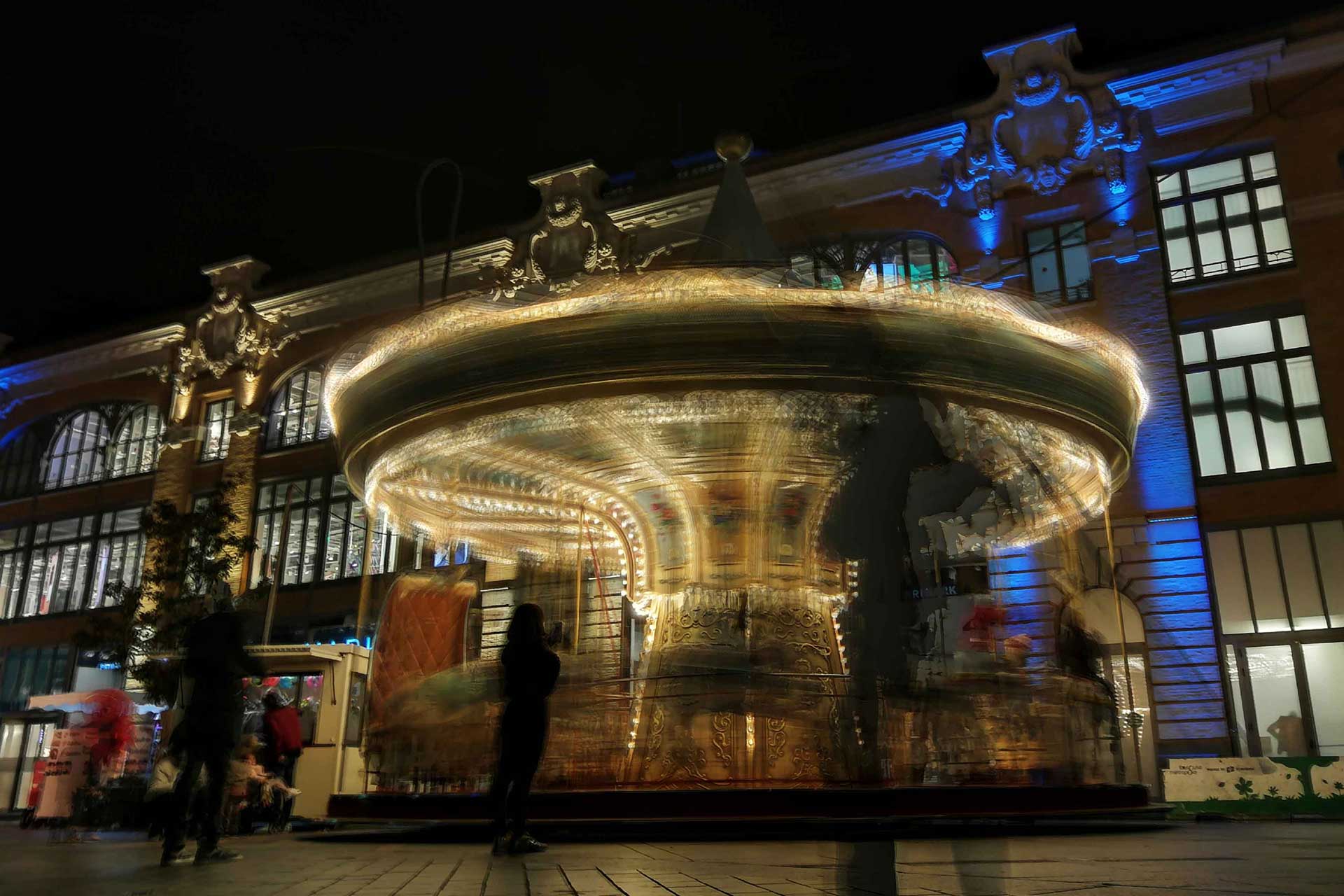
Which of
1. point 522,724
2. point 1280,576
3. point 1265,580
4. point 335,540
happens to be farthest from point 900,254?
point 522,724

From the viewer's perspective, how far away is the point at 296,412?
94.8 ft

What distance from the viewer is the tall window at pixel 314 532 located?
26.3 meters

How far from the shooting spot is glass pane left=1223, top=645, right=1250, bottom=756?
650 inches

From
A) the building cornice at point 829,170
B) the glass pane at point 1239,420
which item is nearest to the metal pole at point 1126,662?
the glass pane at point 1239,420

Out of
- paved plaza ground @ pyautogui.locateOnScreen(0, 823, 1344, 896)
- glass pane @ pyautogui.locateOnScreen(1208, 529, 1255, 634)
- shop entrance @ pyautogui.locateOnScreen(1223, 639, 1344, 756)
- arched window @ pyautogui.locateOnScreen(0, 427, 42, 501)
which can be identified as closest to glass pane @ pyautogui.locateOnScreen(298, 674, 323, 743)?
paved plaza ground @ pyautogui.locateOnScreen(0, 823, 1344, 896)

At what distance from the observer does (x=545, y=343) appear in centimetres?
734

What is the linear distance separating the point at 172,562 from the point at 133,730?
11.3 metres

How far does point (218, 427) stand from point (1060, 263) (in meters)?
22.5

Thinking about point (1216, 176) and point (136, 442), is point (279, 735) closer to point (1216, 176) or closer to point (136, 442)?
point (1216, 176)

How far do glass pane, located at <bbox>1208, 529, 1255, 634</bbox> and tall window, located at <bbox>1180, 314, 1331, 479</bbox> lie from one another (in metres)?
1.16

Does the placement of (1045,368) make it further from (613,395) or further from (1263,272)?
(1263,272)

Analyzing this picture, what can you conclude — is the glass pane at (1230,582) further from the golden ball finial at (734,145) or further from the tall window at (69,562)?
the tall window at (69,562)

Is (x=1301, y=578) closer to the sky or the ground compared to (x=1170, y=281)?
closer to the ground

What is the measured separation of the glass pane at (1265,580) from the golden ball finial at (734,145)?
12430mm
